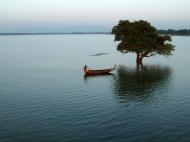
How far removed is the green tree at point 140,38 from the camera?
102125mm

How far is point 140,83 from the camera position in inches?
2847

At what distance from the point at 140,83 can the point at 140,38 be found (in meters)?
32.9

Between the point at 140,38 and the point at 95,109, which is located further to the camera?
the point at 140,38

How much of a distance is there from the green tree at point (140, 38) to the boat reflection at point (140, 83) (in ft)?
39.4

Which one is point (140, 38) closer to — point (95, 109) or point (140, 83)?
point (140, 83)

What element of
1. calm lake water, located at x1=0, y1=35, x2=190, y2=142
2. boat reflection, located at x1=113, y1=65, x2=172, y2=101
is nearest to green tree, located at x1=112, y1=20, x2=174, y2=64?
boat reflection, located at x1=113, y1=65, x2=172, y2=101

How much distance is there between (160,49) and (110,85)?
38.5m

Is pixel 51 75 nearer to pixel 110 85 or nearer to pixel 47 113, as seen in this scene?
pixel 110 85

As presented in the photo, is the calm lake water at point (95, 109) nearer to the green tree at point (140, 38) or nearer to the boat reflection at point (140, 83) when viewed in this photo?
the boat reflection at point (140, 83)

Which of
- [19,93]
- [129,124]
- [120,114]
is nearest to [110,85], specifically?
[19,93]

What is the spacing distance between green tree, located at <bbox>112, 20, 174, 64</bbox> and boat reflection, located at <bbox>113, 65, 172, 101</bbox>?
473 inches

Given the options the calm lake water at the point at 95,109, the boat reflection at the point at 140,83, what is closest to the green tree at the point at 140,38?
the boat reflection at the point at 140,83

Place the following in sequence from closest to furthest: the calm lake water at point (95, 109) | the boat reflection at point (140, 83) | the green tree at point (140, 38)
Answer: the calm lake water at point (95, 109) < the boat reflection at point (140, 83) < the green tree at point (140, 38)

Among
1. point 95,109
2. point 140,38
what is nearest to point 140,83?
point 95,109
